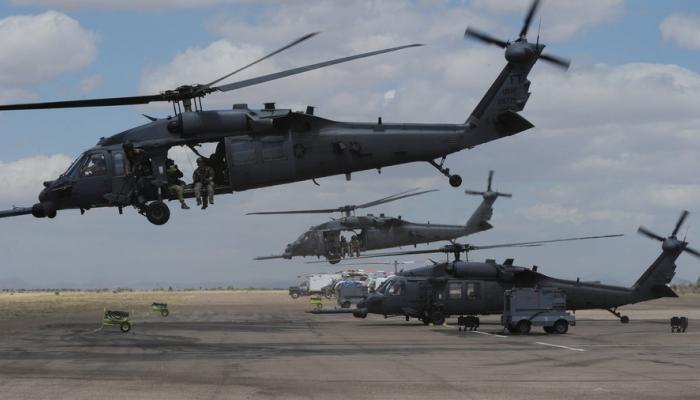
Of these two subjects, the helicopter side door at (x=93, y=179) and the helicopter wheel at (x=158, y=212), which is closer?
the helicopter wheel at (x=158, y=212)

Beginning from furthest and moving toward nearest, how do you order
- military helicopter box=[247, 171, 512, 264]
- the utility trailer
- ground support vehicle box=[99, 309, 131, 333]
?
military helicopter box=[247, 171, 512, 264], ground support vehicle box=[99, 309, 131, 333], the utility trailer

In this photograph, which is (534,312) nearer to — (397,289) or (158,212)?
(397,289)

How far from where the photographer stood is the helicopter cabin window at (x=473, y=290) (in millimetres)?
44112

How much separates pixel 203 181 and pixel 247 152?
163 centimetres

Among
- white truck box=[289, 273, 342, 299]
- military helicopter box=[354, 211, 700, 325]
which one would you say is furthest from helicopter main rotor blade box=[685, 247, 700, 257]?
white truck box=[289, 273, 342, 299]

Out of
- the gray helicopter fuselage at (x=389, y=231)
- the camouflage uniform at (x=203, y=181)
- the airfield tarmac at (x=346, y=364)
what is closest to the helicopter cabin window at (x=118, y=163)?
the camouflage uniform at (x=203, y=181)

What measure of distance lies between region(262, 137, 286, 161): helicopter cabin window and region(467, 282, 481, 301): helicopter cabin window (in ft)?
53.4

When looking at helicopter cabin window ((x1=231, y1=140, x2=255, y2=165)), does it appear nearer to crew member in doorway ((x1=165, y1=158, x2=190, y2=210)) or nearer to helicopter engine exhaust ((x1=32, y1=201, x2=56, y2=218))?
crew member in doorway ((x1=165, y1=158, x2=190, y2=210))

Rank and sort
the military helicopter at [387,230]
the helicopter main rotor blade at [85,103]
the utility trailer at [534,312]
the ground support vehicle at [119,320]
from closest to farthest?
the helicopter main rotor blade at [85,103] → the utility trailer at [534,312] → the ground support vehicle at [119,320] → the military helicopter at [387,230]

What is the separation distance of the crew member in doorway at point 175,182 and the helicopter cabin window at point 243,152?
1.83 metres

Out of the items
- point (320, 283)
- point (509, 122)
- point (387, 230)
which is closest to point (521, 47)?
point (509, 122)

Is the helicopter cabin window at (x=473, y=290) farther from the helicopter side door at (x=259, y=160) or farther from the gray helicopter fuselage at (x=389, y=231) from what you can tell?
the gray helicopter fuselage at (x=389, y=231)

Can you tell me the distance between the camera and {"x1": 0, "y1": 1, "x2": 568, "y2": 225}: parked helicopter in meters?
30.2

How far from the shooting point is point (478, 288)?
44094mm
